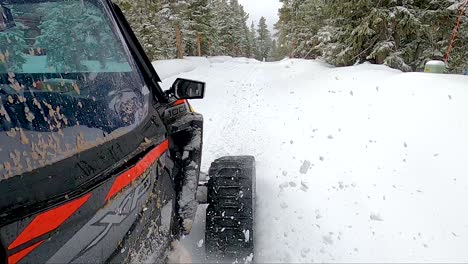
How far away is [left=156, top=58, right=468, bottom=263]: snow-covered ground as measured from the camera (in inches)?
119

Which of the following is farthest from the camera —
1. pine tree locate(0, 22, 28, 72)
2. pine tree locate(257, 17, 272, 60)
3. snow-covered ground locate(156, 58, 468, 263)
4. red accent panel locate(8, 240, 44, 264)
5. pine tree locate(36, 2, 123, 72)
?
pine tree locate(257, 17, 272, 60)

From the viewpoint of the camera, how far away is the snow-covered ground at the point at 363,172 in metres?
3.02

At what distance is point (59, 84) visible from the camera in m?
1.73

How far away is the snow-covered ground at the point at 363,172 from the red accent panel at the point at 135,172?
1226 mm

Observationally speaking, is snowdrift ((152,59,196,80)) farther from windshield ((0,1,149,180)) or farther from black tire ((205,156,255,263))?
windshield ((0,1,149,180))

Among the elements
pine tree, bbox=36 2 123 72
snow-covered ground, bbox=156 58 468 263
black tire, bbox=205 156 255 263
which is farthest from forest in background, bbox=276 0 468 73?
pine tree, bbox=36 2 123 72

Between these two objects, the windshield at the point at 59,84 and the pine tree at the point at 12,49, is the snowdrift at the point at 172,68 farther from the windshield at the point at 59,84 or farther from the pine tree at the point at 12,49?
the pine tree at the point at 12,49

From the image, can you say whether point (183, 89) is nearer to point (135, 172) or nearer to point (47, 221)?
point (135, 172)

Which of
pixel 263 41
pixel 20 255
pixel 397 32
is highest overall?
pixel 263 41

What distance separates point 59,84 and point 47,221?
76cm

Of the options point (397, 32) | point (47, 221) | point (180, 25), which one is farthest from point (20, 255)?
point (180, 25)

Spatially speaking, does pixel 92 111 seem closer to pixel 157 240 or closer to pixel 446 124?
pixel 157 240

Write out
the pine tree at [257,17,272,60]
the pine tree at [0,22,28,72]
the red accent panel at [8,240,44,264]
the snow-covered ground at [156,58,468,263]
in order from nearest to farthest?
the red accent panel at [8,240,44,264]
the pine tree at [0,22,28,72]
the snow-covered ground at [156,58,468,263]
the pine tree at [257,17,272,60]

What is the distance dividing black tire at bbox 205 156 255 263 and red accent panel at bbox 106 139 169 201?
31.7 inches
